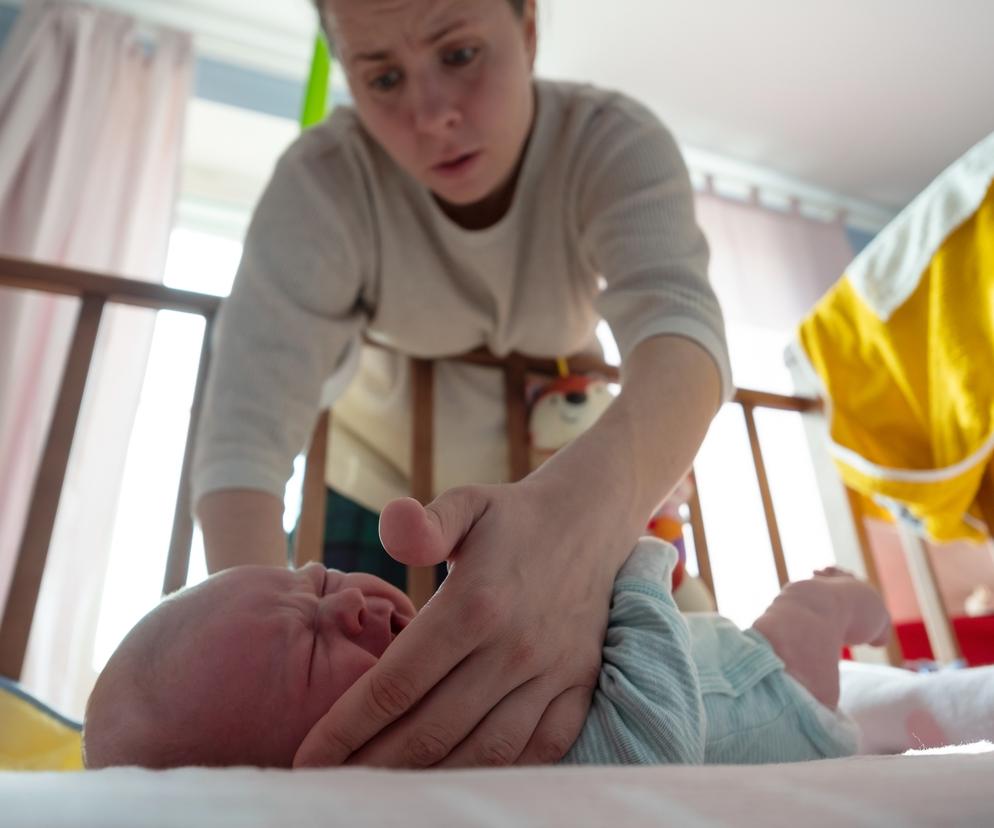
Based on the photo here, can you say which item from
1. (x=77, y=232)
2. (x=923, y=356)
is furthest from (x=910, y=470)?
(x=77, y=232)

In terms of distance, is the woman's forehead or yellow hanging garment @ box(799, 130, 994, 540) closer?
the woman's forehead

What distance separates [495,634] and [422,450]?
0.59m

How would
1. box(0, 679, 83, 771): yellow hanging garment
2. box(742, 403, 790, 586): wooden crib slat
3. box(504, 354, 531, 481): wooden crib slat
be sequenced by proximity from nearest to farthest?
box(0, 679, 83, 771): yellow hanging garment < box(504, 354, 531, 481): wooden crib slat < box(742, 403, 790, 586): wooden crib slat

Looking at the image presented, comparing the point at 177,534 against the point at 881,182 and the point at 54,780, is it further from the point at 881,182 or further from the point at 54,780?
the point at 881,182

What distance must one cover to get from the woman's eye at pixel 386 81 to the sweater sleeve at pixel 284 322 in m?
0.12

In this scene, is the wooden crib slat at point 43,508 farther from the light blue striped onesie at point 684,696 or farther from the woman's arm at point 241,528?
the light blue striped onesie at point 684,696

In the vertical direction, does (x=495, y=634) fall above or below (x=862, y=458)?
below

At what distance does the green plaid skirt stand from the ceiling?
1346 millimetres

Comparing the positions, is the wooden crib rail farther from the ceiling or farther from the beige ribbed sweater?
the ceiling

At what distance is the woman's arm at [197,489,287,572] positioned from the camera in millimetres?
598

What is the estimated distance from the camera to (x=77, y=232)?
1.57 metres

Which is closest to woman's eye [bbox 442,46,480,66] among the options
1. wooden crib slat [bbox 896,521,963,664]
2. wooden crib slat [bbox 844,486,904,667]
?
wooden crib slat [bbox 844,486,904,667]

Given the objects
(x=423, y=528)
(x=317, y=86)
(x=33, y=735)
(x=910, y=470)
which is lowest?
(x=33, y=735)

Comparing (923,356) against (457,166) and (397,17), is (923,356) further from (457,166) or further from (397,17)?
(397,17)
